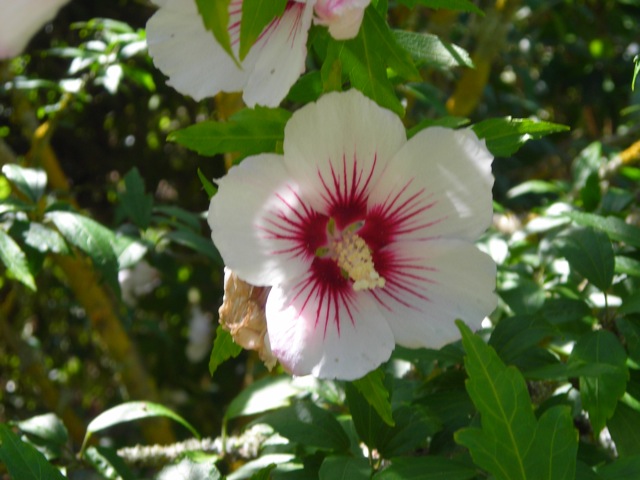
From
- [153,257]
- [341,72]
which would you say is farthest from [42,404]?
[341,72]

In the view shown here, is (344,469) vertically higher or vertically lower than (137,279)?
higher

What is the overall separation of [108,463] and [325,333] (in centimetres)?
46

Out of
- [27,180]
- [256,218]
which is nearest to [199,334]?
[27,180]

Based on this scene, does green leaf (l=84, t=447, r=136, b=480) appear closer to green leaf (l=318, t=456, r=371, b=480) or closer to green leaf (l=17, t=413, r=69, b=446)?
green leaf (l=17, t=413, r=69, b=446)

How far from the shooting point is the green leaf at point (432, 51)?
76 cm

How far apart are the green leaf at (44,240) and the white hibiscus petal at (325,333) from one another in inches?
19.4

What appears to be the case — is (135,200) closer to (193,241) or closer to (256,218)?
(193,241)

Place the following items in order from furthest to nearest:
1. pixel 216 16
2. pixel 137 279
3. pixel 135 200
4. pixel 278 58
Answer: pixel 137 279
pixel 135 200
pixel 278 58
pixel 216 16

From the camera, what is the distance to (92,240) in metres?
1.09

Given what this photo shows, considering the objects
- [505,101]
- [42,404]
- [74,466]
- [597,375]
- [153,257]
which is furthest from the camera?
[505,101]

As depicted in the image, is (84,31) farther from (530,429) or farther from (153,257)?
(530,429)

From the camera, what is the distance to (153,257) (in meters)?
1.55

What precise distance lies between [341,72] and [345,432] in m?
0.38

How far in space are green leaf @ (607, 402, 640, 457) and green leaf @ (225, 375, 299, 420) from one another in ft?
1.25
